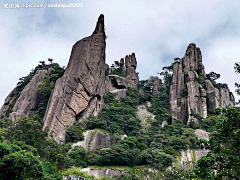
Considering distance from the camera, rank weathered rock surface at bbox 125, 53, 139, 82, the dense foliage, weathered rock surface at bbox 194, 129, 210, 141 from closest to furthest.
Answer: the dense foliage
weathered rock surface at bbox 194, 129, 210, 141
weathered rock surface at bbox 125, 53, 139, 82

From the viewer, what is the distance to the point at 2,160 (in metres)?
15.0

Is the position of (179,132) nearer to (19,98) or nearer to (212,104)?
(212,104)

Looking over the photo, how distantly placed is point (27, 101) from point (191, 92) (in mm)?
29819

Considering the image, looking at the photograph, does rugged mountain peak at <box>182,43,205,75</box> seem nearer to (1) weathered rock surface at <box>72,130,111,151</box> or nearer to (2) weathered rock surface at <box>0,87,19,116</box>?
(1) weathered rock surface at <box>72,130,111,151</box>

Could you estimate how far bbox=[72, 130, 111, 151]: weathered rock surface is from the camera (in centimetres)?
3453

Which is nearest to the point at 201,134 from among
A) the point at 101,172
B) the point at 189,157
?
the point at 189,157

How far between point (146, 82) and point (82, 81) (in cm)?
2360

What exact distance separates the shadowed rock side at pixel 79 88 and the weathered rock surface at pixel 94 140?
3090mm

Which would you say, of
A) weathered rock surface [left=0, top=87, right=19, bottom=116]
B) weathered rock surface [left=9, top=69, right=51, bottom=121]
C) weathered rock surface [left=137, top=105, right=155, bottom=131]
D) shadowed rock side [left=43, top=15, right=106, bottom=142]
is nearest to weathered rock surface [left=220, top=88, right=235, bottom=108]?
weathered rock surface [left=137, top=105, right=155, bottom=131]

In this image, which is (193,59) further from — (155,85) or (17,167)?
(17,167)

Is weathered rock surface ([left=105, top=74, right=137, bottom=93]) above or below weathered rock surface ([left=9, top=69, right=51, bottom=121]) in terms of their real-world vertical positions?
above

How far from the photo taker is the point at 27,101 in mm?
42500

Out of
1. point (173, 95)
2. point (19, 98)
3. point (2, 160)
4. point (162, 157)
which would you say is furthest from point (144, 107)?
point (2, 160)

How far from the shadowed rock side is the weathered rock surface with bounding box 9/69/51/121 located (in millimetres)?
5478
